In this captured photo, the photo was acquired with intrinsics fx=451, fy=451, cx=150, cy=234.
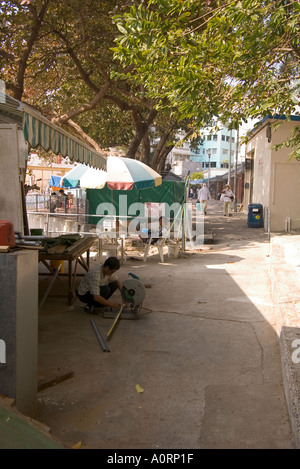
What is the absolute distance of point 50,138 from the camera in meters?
6.47

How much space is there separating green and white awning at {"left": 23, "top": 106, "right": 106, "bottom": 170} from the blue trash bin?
9153 millimetres

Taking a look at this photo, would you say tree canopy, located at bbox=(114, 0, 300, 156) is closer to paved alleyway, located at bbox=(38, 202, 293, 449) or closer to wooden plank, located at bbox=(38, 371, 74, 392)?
paved alleyway, located at bbox=(38, 202, 293, 449)

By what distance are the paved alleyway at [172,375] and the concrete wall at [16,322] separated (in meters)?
0.48

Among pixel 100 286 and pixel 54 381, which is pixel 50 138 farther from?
pixel 54 381

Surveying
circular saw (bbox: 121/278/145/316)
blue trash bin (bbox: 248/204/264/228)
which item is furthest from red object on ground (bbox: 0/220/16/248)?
blue trash bin (bbox: 248/204/264/228)

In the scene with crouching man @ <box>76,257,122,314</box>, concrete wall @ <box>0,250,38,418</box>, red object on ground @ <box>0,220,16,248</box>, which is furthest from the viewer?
crouching man @ <box>76,257,122,314</box>

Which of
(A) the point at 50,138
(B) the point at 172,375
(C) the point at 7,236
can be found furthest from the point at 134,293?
(C) the point at 7,236

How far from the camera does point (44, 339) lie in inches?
203

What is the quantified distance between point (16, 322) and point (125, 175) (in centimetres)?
803

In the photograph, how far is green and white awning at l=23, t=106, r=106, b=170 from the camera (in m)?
5.64

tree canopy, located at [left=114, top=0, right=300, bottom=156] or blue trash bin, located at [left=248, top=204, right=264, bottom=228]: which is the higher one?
tree canopy, located at [left=114, top=0, right=300, bottom=156]

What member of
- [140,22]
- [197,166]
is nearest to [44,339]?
[140,22]
